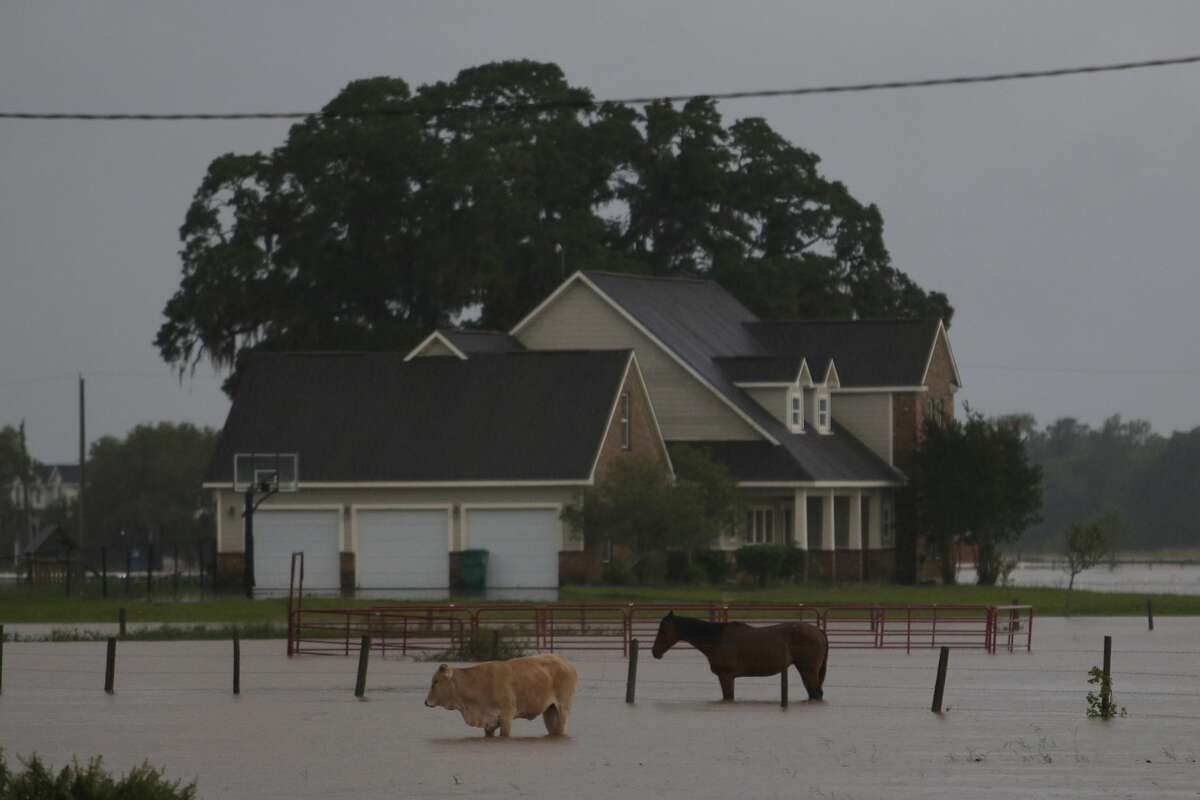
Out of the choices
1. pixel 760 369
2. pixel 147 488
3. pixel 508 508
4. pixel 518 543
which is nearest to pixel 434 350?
pixel 508 508

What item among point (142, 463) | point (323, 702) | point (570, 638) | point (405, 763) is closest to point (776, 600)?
point (570, 638)

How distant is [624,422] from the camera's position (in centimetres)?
7281

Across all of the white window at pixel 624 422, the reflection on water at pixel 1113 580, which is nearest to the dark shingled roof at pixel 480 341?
the white window at pixel 624 422

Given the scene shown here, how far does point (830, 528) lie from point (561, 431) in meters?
9.57

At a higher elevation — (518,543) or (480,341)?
(480,341)

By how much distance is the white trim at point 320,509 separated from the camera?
71.5 metres

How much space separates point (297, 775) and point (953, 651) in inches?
990

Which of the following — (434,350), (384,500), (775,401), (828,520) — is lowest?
(828,520)

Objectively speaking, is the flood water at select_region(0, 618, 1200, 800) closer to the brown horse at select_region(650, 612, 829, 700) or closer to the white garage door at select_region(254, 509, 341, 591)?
the brown horse at select_region(650, 612, 829, 700)

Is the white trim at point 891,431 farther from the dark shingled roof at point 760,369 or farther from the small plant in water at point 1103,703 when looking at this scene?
the small plant in water at point 1103,703

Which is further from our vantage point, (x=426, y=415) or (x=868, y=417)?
(x=868, y=417)

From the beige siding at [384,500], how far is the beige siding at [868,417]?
15511mm

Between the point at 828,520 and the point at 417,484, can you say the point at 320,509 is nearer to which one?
the point at 417,484

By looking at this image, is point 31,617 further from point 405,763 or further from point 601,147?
point 601,147
